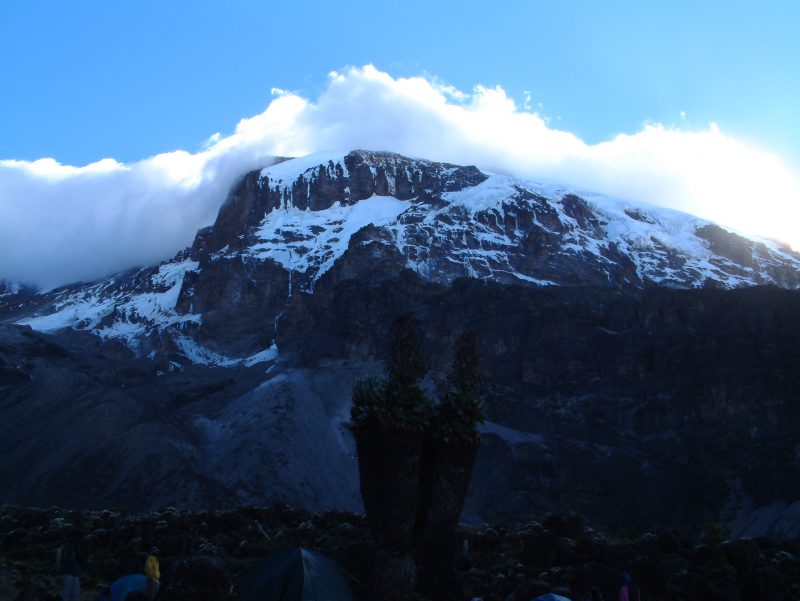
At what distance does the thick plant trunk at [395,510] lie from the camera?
21781 mm

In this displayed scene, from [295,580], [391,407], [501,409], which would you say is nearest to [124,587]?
[295,580]

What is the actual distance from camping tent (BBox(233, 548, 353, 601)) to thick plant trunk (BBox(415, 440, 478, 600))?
2.27 m

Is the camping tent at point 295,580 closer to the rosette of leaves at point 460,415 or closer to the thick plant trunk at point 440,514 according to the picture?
the thick plant trunk at point 440,514

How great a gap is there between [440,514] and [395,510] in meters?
1.21

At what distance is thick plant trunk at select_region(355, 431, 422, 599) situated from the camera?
2178 cm

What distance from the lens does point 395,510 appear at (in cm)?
2188

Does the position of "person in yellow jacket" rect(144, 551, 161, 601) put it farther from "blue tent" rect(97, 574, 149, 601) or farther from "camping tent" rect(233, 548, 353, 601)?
"camping tent" rect(233, 548, 353, 601)

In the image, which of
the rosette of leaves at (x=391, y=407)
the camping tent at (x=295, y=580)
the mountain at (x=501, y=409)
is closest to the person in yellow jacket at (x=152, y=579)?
the camping tent at (x=295, y=580)

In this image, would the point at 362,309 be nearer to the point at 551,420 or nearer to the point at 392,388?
the point at 551,420

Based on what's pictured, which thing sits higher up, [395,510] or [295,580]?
[395,510]

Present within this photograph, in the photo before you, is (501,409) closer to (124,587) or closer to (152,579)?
(124,587)

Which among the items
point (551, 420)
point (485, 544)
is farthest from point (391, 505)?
point (551, 420)

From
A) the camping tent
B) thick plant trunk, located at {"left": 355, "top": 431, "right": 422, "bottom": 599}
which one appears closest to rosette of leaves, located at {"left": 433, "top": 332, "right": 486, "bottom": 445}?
thick plant trunk, located at {"left": 355, "top": 431, "right": 422, "bottom": 599}

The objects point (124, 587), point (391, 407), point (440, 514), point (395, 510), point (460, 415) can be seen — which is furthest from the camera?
point (460, 415)
